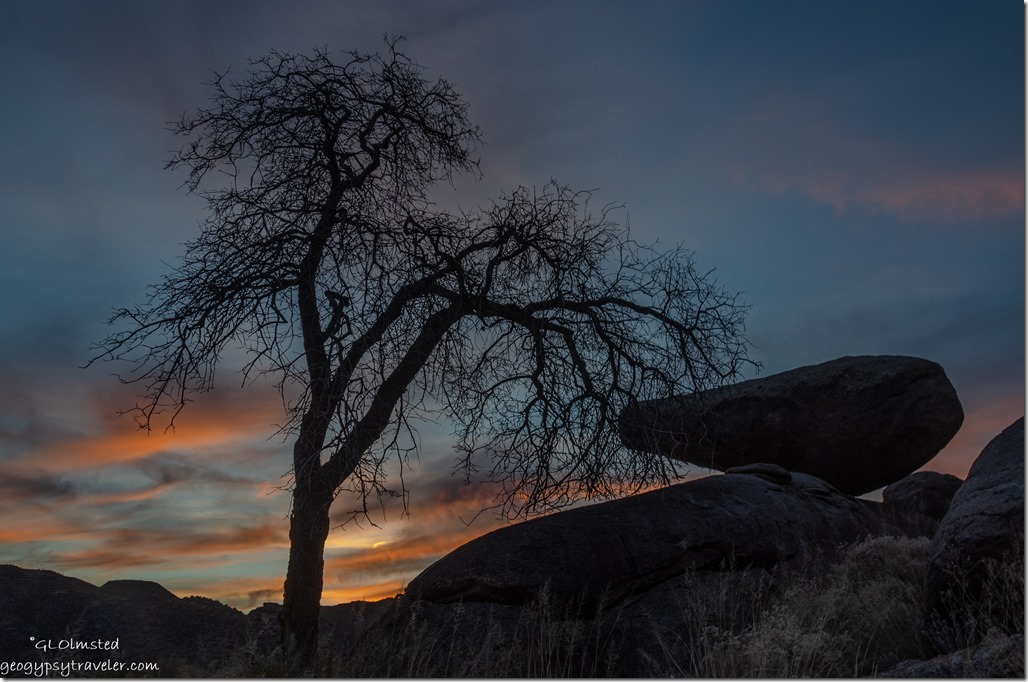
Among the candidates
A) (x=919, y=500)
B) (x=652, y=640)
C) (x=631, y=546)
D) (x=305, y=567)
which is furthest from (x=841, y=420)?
(x=305, y=567)

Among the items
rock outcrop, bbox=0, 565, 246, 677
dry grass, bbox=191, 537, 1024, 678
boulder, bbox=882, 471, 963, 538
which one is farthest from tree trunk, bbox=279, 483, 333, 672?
boulder, bbox=882, 471, 963, 538

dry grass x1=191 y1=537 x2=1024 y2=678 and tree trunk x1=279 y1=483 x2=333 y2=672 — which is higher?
tree trunk x1=279 y1=483 x2=333 y2=672

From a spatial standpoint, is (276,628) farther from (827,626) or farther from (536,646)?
(827,626)

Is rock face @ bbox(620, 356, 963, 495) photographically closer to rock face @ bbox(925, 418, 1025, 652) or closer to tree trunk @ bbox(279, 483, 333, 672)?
rock face @ bbox(925, 418, 1025, 652)

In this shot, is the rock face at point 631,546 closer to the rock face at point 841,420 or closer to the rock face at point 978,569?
the rock face at point 978,569

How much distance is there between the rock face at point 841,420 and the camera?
1361 centimetres

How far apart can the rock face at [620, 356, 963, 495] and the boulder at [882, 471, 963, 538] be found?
0.52m

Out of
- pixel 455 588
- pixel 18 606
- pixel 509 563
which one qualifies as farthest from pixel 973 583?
pixel 18 606

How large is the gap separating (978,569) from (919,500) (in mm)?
8480

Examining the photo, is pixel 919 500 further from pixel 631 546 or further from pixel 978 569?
pixel 978 569

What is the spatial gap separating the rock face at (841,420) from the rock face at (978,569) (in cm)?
627

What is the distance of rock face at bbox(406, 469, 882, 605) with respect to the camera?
26.6 feet

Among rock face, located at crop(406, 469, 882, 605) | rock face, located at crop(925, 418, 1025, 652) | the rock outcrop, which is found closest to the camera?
rock face, located at crop(925, 418, 1025, 652)

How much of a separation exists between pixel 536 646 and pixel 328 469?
289 cm
